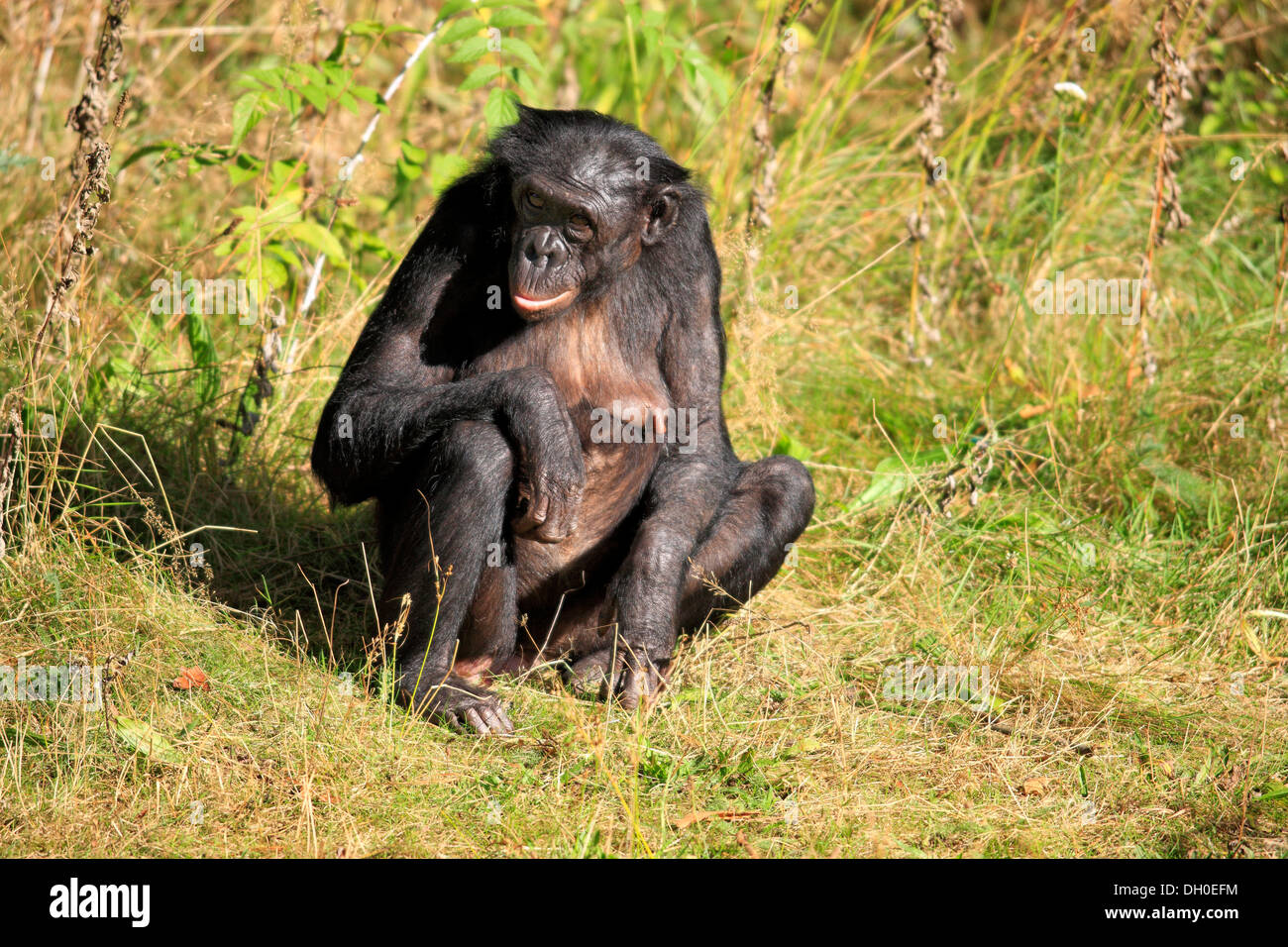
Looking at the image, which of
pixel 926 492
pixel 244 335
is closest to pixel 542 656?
pixel 926 492

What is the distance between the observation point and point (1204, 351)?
7016mm

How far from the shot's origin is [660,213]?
5.11 metres

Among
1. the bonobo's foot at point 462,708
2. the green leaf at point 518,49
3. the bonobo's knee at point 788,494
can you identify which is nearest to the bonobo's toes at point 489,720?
the bonobo's foot at point 462,708

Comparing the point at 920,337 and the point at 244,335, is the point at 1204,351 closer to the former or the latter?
the point at 920,337

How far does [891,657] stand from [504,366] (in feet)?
6.65

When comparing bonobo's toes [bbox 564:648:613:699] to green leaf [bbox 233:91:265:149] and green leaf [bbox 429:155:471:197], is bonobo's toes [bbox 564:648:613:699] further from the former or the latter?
green leaf [bbox 233:91:265:149]

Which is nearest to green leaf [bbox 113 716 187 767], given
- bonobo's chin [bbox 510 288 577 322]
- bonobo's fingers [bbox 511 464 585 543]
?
bonobo's fingers [bbox 511 464 585 543]

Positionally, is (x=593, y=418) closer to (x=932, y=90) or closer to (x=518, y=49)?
(x=518, y=49)

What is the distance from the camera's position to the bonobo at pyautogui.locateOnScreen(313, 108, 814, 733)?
4.64 m

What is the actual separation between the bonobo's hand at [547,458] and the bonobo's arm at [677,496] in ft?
1.32

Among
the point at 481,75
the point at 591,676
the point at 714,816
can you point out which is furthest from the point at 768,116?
the point at 714,816

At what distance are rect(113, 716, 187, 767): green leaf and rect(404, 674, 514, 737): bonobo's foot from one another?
0.83m

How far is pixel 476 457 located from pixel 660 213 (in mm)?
1298

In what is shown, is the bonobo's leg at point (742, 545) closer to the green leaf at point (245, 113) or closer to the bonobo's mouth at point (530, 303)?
the bonobo's mouth at point (530, 303)
